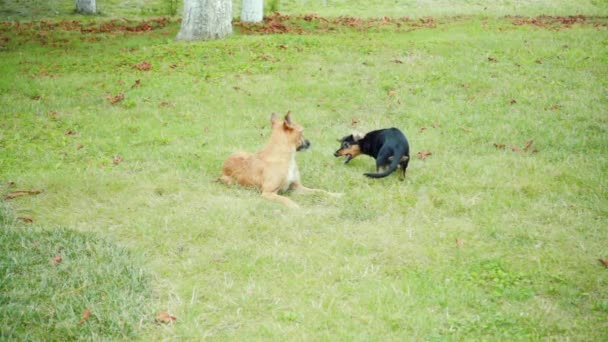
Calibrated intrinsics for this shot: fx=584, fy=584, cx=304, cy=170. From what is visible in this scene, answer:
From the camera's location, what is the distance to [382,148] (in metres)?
8.86

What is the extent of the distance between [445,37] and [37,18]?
18987 millimetres

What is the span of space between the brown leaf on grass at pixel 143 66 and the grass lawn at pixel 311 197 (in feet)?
0.59

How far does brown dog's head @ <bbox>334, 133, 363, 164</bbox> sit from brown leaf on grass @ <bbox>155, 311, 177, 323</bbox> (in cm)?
517

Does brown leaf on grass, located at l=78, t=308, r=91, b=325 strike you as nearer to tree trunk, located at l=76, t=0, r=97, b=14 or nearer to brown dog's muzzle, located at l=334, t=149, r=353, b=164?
brown dog's muzzle, located at l=334, t=149, r=353, b=164

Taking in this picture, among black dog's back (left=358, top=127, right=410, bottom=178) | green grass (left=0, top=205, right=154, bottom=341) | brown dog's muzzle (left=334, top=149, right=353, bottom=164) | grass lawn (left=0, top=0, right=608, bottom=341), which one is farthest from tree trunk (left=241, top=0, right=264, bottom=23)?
green grass (left=0, top=205, right=154, bottom=341)

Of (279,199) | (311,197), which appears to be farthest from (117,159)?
(311,197)

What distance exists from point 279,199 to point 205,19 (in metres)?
11.4

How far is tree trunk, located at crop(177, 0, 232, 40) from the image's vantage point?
17.7 metres

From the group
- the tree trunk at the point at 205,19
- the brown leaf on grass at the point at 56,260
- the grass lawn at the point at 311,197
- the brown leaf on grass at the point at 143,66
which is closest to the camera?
the grass lawn at the point at 311,197

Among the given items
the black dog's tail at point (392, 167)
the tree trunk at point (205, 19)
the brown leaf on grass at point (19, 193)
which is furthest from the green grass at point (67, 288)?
the tree trunk at point (205, 19)

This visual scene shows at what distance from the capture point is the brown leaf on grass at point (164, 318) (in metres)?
5.02

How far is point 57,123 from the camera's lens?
1187 cm

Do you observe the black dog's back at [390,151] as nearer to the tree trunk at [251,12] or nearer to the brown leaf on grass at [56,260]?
the brown leaf on grass at [56,260]

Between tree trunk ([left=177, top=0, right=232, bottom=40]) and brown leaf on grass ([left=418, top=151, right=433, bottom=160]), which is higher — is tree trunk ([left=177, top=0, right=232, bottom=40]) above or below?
above
